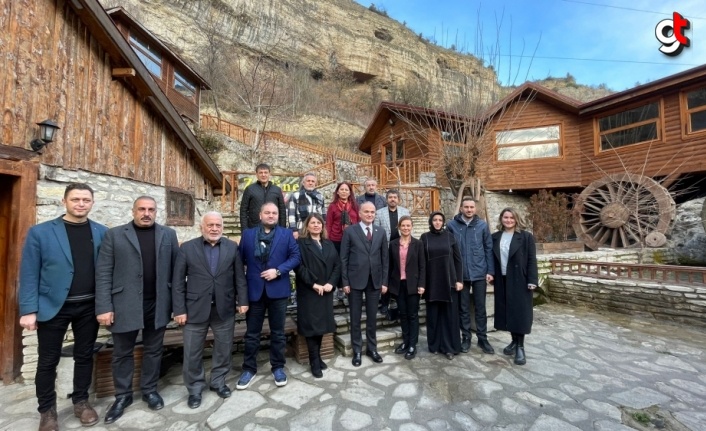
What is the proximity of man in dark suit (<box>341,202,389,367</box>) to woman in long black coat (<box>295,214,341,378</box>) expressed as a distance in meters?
0.23

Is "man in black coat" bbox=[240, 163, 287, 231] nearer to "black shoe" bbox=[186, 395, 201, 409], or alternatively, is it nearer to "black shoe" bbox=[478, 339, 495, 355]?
"black shoe" bbox=[186, 395, 201, 409]

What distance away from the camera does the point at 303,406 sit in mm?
2709

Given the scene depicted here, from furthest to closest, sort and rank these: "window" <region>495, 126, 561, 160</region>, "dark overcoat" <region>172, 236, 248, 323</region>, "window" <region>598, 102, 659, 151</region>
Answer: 1. "window" <region>495, 126, 561, 160</region>
2. "window" <region>598, 102, 659, 151</region>
3. "dark overcoat" <region>172, 236, 248, 323</region>

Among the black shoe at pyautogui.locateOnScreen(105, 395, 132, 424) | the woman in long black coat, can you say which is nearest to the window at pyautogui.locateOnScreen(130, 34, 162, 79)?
the woman in long black coat

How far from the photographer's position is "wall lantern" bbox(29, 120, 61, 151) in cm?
342

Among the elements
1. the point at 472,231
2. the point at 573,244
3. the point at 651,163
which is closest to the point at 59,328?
Result: the point at 472,231

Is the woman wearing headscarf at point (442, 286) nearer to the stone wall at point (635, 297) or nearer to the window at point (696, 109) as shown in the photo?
the stone wall at point (635, 297)

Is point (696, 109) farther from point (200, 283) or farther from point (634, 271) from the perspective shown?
point (200, 283)

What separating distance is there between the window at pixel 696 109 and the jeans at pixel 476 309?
11.7m

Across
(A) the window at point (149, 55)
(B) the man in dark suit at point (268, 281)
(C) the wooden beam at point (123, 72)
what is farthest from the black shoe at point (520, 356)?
(A) the window at point (149, 55)

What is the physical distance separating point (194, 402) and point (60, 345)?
116cm

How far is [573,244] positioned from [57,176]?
1249 centimetres

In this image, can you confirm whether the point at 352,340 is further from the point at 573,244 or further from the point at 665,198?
the point at 665,198

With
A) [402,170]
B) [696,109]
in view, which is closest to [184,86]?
[402,170]
